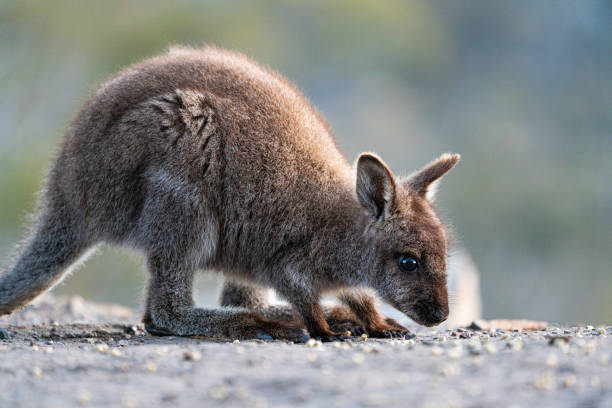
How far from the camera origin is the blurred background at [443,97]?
17703 millimetres

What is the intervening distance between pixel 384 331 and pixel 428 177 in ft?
4.04

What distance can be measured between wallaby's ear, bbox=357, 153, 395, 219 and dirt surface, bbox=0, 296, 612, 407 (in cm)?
133

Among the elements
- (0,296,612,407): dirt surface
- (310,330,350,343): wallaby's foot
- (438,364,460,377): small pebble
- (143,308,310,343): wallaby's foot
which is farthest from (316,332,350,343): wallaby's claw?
(438,364,460,377): small pebble

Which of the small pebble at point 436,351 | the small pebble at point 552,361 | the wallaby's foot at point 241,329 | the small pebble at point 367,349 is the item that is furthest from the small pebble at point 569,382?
the wallaby's foot at point 241,329

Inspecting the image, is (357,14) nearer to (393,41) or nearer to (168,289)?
(393,41)

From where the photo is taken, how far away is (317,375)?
3873mm

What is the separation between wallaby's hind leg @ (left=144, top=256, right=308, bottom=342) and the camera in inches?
237

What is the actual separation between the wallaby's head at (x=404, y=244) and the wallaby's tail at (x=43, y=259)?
237cm

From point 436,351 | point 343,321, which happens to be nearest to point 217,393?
point 436,351

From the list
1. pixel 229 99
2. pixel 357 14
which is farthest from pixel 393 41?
pixel 229 99

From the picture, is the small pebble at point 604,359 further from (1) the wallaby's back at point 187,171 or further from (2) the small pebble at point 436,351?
(1) the wallaby's back at point 187,171

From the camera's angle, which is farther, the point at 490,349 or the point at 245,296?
the point at 245,296

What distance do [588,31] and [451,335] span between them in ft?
53.7

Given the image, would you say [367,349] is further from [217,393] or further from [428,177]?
[428,177]
